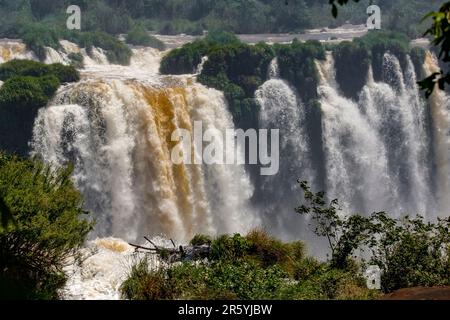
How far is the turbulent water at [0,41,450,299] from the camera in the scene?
55656mm

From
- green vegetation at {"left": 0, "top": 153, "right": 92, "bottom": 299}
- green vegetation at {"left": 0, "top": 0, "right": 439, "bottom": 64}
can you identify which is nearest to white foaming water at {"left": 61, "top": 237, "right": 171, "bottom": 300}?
green vegetation at {"left": 0, "top": 153, "right": 92, "bottom": 299}

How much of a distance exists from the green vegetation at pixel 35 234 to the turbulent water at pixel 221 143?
12000 millimetres

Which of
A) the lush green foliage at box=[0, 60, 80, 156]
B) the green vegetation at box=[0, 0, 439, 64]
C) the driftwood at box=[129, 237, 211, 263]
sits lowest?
the driftwood at box=[129, 237, 211, 263]

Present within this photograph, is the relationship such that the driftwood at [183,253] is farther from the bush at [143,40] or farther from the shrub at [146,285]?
the bush at [143,40]

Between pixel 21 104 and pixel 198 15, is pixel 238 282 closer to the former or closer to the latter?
pixel 21 104

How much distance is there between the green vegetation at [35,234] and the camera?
2338 centimetres

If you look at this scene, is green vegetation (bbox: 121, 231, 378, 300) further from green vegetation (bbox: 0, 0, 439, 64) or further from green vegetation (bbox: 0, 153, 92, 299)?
green vegetation (bbox: 0, 0, 439, 64)

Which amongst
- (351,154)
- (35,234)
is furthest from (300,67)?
(35,234)

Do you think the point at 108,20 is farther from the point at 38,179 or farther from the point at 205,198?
the point at 38,179

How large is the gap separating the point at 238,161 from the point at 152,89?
381 inches

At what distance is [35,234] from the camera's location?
78.0 feet

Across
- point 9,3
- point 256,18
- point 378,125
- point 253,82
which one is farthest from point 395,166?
point 9,3

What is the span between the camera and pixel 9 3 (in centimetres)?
11112

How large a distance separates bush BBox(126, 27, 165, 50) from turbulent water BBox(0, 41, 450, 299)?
11.6 meters
